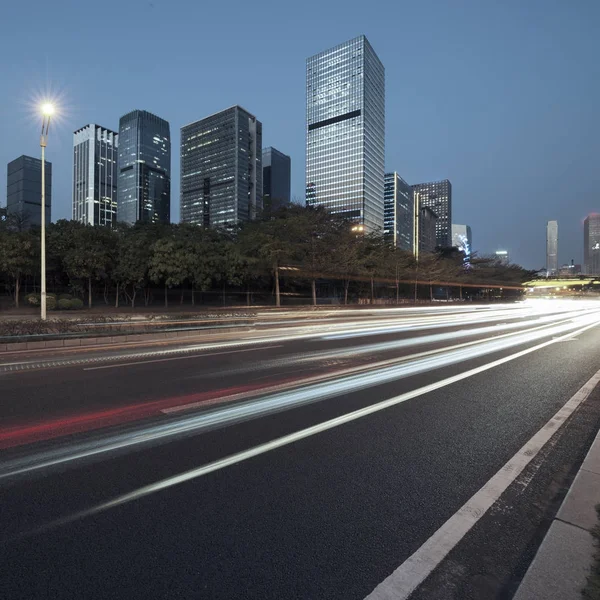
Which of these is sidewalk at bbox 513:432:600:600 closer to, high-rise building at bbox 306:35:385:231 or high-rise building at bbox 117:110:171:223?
high-rise building at bbox 306:35:385:231

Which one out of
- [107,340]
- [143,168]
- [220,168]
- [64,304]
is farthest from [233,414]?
[143,168]

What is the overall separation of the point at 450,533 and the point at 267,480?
1.56 metres

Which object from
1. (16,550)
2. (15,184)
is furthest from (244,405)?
(15,184)

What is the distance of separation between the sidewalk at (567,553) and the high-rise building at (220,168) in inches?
6006

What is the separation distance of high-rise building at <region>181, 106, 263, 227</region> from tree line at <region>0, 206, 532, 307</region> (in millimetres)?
112697

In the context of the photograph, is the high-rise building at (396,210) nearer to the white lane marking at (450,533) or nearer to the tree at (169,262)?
the tree at (169,262)

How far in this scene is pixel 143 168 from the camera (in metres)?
177

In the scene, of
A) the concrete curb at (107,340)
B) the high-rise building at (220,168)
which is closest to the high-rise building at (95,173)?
the high-rise building at (220,168)

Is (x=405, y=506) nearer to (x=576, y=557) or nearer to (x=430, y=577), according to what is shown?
(x=430, y=577)

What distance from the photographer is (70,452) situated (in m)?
4.10

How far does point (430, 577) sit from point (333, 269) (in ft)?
128

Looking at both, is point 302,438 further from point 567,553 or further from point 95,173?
point 95,173

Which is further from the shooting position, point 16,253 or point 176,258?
point 176,258

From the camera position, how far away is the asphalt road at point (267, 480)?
240 cm
